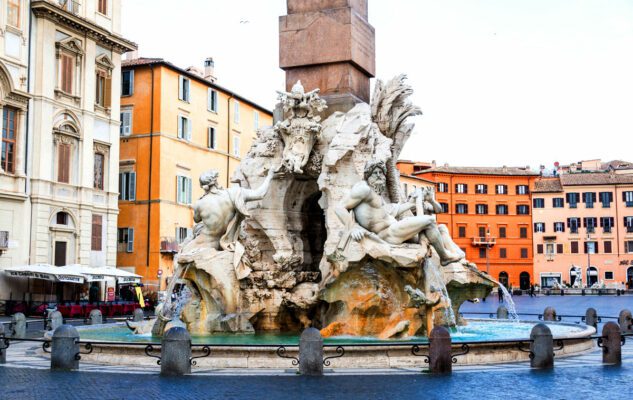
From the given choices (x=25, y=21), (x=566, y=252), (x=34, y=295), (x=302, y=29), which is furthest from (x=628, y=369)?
(x=566, y=252)

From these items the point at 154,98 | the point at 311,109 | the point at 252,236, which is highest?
the point at 154,98

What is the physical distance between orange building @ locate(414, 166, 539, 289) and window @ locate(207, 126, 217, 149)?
38565 millimetres

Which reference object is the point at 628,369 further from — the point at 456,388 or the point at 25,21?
the point at 25,21

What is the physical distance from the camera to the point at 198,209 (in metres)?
14.8

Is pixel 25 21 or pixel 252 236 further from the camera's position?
pixel 25 21

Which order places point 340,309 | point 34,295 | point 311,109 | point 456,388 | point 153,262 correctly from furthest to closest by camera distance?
1. point 153,262
2. point 34,295
3. point 311,109
4. point 340,309
5. point 456,388

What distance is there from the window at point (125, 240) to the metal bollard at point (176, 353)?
32.7m

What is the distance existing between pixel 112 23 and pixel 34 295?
13321 mm

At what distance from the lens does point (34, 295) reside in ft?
108

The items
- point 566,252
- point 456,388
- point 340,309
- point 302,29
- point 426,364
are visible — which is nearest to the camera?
point 456,388

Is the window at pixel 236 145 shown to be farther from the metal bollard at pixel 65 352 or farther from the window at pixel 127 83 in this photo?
the metal bollard at pixel 65 352

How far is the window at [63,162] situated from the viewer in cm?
3456

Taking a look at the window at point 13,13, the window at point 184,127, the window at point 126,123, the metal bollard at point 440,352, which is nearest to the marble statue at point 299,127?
the metal bollard at point 440,352

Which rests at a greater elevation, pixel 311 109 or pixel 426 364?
pixel 311 109
